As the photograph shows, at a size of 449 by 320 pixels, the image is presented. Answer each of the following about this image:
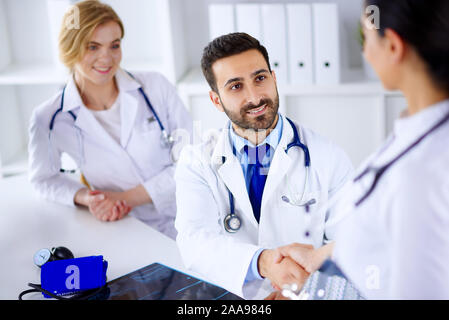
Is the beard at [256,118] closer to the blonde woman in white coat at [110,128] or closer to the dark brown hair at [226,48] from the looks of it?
the dark brown hair at [226,48]

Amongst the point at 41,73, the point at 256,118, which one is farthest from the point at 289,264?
the point at 41,73

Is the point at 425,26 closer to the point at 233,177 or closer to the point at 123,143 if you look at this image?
Result: the point at 233,177

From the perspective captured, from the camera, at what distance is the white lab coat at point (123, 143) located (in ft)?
4.67

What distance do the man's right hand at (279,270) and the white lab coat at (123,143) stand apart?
1.53ft

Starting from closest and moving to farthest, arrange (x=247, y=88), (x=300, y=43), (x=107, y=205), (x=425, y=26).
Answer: (x=425, y=26) < (x=247, y=88) < (x=107, y=205) < (x=300, y=43)

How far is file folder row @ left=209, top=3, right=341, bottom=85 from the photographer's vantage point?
1736 mm

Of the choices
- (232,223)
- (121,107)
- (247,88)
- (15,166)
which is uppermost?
(247,88)

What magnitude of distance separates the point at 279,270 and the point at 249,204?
4.6 inches

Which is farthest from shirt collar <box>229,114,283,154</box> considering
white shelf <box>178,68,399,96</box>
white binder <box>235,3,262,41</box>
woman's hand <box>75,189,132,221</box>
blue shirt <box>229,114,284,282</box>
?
white binder <box>235,3,262,41</box>

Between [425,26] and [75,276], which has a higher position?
[425,26]

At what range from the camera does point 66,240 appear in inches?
53.3

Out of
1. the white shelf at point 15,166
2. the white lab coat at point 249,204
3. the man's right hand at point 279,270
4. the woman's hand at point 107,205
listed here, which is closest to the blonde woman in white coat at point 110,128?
the woman's hand at point 107,205

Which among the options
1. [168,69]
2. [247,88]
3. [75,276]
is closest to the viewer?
[247,88]

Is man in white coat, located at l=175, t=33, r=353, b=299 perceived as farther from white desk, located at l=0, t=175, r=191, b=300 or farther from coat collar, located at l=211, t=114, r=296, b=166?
white desk, located at l=0, t=175, r=191, b=300
